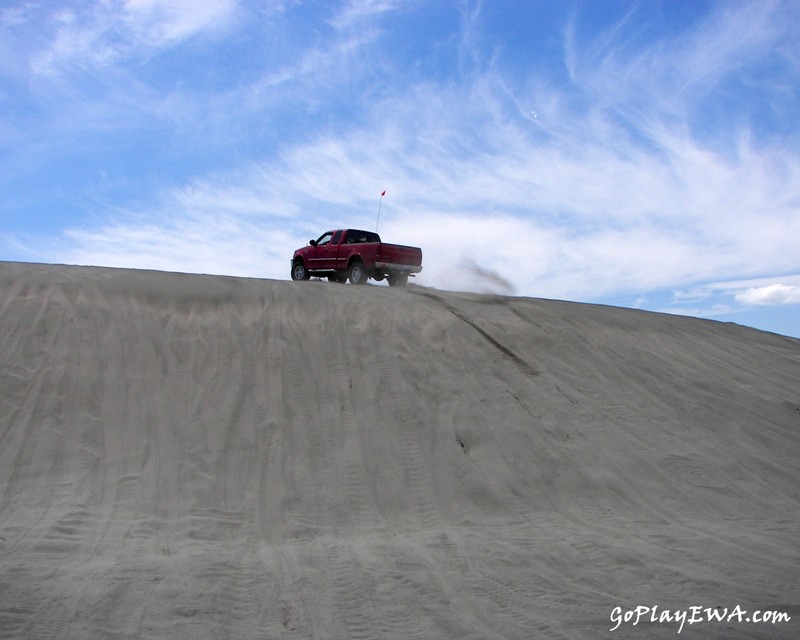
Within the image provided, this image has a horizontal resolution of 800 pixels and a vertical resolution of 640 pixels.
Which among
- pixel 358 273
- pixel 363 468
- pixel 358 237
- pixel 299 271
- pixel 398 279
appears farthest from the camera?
pixel 299 271

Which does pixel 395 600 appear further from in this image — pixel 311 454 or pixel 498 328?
pixel 498 328

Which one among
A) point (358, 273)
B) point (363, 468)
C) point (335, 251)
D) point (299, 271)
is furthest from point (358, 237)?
point (363, 468)

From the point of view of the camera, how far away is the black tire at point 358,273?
20391 millimetres

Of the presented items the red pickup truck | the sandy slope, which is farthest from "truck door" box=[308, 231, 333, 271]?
the sandy slope

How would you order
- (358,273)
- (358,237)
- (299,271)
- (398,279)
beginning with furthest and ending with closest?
(299,271) → (358,237) → (398,279) → (358,273)

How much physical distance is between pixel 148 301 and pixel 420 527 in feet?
22.2

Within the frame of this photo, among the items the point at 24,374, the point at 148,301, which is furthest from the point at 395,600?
the point at 148,301

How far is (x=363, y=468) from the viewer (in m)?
9.26

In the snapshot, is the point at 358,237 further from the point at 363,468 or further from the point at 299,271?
the point at 363,468

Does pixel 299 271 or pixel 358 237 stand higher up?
pixel 358 237

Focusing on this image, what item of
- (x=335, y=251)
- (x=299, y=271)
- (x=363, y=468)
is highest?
(x=335, y=251)

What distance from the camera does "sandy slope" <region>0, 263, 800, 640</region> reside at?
19.8 feet

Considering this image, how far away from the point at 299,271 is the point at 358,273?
3.00m

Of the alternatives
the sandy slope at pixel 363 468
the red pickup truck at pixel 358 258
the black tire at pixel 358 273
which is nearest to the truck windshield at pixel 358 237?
the red pickup truck at pixel 358 258
